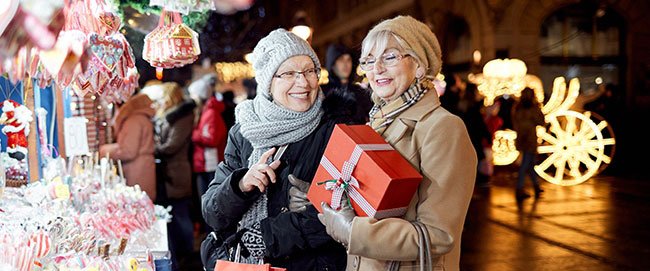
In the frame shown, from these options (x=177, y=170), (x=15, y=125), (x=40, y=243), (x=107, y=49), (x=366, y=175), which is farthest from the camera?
(x=177, y=170)

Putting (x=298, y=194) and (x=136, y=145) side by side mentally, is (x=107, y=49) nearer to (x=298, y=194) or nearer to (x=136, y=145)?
(x=298, y=194)

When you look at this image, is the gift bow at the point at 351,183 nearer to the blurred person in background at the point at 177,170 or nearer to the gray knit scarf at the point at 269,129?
the gray knit scarf at the point at 269,129

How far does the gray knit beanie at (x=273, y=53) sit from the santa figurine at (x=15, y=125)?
1.70m

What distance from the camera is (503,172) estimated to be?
1361 centimetres

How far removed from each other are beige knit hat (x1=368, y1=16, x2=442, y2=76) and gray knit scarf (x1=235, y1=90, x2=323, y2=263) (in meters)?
0.51

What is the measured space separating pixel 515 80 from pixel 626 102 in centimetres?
645

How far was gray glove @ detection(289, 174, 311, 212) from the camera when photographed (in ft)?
7.99

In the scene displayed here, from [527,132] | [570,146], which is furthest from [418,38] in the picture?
[570,146]

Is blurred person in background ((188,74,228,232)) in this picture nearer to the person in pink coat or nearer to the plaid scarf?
the person in pink coat

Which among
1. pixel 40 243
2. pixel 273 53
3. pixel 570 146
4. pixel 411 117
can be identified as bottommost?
pixel 570 146

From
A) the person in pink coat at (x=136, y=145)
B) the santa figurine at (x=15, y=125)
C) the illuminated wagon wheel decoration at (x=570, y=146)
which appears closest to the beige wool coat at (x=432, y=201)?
the santa figurine at (x=15, y=125)

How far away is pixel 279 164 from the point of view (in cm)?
249

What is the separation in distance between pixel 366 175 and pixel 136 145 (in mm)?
4418

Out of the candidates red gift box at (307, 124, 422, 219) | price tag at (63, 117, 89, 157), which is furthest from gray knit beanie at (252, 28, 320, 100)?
price tag at (63, 117, 89, 157)
